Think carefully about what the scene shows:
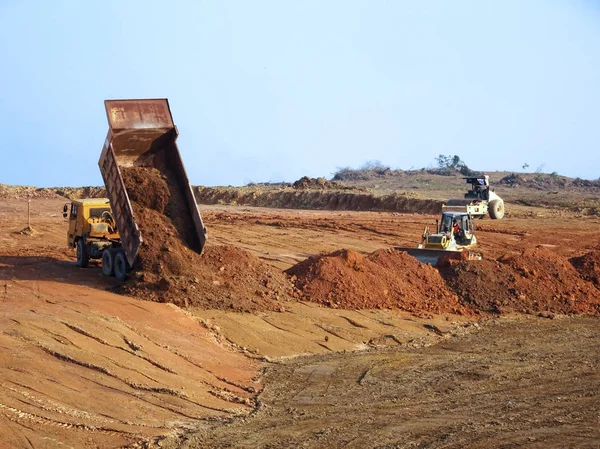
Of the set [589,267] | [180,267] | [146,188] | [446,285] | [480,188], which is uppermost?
[480,188]

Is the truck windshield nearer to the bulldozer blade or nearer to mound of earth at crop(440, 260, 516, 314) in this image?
the bulldozer blade

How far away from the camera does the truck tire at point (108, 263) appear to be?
1991 centimetres

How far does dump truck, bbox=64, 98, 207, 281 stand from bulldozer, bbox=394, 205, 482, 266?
7.03m

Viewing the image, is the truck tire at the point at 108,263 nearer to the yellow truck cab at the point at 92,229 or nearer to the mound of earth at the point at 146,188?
the yellow truck cab at the point at 92,229

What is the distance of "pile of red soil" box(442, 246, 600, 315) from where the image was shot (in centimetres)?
2030

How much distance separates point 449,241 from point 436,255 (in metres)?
1.09

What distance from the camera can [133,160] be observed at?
785 inches

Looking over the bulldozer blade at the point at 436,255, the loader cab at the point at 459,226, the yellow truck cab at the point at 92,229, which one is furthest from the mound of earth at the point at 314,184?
the yellow truck cab at the point at 92,229

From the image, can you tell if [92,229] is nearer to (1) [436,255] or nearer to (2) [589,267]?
(1) [436,255]

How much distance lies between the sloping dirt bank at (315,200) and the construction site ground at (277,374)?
31300 mm

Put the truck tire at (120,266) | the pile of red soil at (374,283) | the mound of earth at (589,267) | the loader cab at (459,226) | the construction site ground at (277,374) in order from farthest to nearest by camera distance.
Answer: the loader cab at (459,226), the mound of earth at (589,267), the pile of red soil at (374,283), the truck tire at (120,266), the construction site ground at (277,374)

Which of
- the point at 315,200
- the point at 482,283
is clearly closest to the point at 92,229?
the point at 482,283

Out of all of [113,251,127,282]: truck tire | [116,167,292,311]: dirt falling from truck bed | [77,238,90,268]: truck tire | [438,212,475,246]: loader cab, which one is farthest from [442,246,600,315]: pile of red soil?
[77,238,90,268]: truck tire

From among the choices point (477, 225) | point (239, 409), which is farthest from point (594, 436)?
point (477, 225)
